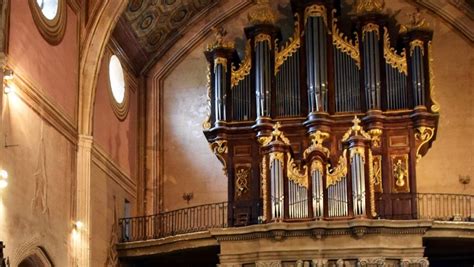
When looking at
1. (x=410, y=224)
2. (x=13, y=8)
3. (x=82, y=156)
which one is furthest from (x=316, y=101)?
(x=13, y=8)

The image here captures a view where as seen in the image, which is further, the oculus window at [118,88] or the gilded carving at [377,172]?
the oculus window at [118,88]

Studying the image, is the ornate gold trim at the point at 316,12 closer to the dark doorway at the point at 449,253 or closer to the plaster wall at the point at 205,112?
the plaster wall at the point at 205,112

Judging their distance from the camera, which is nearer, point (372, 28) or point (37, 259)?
point (37, 259)

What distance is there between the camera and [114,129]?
27812 millimetres

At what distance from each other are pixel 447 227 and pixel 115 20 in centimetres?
956

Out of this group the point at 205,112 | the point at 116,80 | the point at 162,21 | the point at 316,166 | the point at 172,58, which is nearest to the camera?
the point at 316,166

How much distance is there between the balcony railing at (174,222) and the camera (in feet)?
91.5

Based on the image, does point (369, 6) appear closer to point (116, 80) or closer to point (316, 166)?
point (316, 166)

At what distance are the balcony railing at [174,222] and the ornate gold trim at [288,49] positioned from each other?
4146mm

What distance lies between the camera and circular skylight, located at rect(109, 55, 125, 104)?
28.1 m

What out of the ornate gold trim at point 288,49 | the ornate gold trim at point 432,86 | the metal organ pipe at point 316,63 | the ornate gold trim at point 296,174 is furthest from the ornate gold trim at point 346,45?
the ornate gold trim at point 296,174

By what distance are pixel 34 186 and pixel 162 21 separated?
9.08m

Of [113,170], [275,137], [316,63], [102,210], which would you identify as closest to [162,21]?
[113,170]

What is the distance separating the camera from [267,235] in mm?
25016
